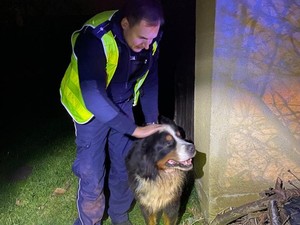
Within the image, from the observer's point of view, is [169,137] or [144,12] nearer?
[144,12]

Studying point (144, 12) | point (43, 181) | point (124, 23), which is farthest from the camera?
point (43, 181)

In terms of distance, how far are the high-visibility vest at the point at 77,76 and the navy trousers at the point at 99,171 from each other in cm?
10

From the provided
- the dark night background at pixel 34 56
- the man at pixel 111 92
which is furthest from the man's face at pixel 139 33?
the dark night background at pixel 34 56

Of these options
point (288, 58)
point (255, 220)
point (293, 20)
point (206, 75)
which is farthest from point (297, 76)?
point (255, 220)

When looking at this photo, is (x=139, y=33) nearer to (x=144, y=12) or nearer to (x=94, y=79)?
(x=144, y=12)

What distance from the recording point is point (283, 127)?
3.19 m

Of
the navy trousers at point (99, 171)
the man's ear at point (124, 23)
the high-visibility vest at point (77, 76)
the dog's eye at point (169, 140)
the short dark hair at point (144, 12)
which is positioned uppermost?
the short dark hair at point (144, 12)

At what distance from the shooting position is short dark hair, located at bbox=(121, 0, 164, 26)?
2541 mm

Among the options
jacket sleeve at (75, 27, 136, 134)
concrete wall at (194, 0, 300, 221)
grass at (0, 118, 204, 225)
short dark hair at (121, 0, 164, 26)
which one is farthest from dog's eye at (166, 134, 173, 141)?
grass at (0, 118, 204, 225)

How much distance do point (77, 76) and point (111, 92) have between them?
0.89 feet

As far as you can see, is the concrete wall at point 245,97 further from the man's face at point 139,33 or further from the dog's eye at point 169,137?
the man's face at point 139,33

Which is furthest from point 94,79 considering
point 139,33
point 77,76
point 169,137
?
point 169,137

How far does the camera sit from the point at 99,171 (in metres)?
3.18

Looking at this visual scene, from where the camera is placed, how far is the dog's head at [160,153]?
3062 mm
